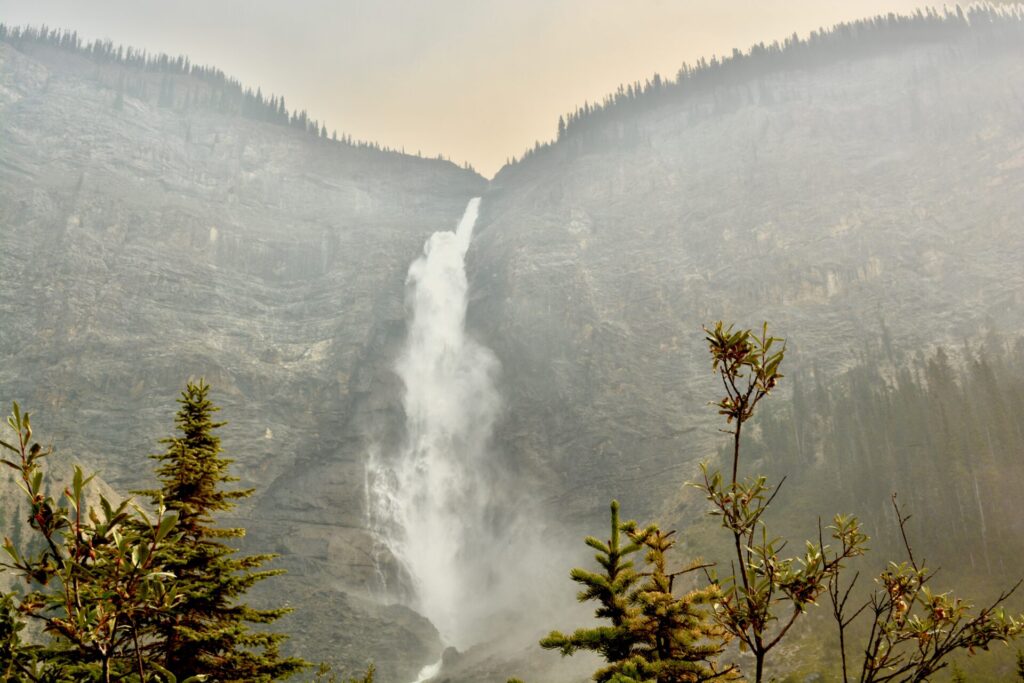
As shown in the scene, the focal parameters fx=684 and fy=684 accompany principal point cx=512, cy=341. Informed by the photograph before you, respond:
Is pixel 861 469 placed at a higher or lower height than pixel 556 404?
lower

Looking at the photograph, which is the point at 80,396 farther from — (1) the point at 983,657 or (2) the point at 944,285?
(2) the point at 944,285

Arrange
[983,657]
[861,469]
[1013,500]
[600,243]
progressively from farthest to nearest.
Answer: [600,243] < [861,469] < [1013,500] < [983,657]

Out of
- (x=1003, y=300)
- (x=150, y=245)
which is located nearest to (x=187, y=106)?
(x=150, y=245)

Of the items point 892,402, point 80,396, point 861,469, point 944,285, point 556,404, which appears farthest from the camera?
point 556,404

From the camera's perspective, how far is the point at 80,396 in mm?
84500

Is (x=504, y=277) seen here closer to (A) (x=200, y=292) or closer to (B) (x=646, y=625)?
(A) (x=200, y=292)

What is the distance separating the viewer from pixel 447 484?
94.4m

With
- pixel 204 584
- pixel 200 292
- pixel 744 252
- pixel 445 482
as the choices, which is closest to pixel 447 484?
pixel 445 482

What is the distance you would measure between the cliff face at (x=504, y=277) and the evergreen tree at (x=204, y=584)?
186 feet

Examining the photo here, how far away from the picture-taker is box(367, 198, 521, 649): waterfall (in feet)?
280

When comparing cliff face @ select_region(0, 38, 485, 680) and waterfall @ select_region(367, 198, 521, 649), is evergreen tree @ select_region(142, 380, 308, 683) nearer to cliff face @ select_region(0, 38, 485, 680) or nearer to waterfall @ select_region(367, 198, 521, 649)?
cliff face @ select_region(0, 38, 485, 680)

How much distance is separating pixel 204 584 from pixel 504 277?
101 m

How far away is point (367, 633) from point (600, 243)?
2763 inches

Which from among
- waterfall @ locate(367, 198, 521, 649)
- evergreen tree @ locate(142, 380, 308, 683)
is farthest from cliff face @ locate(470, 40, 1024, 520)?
evergreen tree @ locate(142, 380, 308, 683)
